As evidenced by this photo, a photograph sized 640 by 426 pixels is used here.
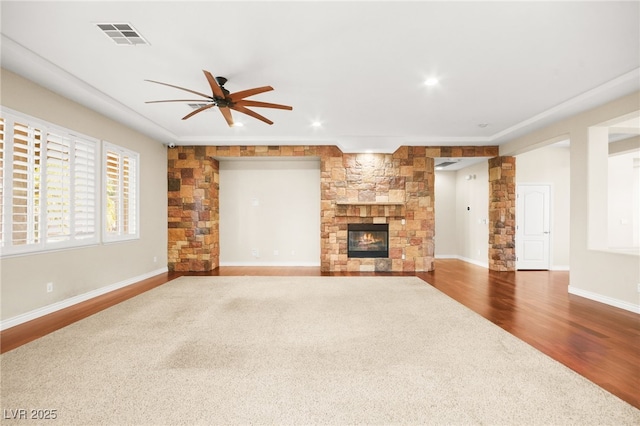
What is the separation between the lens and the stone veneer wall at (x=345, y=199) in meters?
6.55

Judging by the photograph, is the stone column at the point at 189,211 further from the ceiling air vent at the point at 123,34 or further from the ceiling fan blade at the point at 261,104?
the ceiling air vent at the point at 123,34

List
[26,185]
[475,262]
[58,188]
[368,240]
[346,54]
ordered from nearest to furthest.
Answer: [346,54] → [26,185] → [58,188] → [368,240] → [475,262]

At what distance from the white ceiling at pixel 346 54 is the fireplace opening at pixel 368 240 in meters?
2.68

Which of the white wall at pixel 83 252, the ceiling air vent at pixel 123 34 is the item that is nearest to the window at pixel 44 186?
the white wall at pixel 83 252

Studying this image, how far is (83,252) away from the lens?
4.20 m

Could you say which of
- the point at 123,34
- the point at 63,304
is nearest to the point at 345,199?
the point at 123,34

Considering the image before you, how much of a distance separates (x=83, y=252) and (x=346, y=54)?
4447mm

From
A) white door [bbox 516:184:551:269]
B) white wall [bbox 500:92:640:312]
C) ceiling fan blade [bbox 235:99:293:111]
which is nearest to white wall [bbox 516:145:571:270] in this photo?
white door [bbox 516:184:551:269]

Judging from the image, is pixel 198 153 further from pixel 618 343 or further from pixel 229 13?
pixel 618 343

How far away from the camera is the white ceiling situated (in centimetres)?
235

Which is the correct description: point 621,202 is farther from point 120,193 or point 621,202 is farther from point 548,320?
point 120,193

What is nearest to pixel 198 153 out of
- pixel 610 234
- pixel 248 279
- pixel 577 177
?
pixel 248 279

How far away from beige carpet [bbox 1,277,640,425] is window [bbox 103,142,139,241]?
185 cm

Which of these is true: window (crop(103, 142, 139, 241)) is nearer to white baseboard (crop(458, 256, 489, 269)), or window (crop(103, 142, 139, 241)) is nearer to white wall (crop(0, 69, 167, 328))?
white wall (crop(0, 69, 167, 328))
